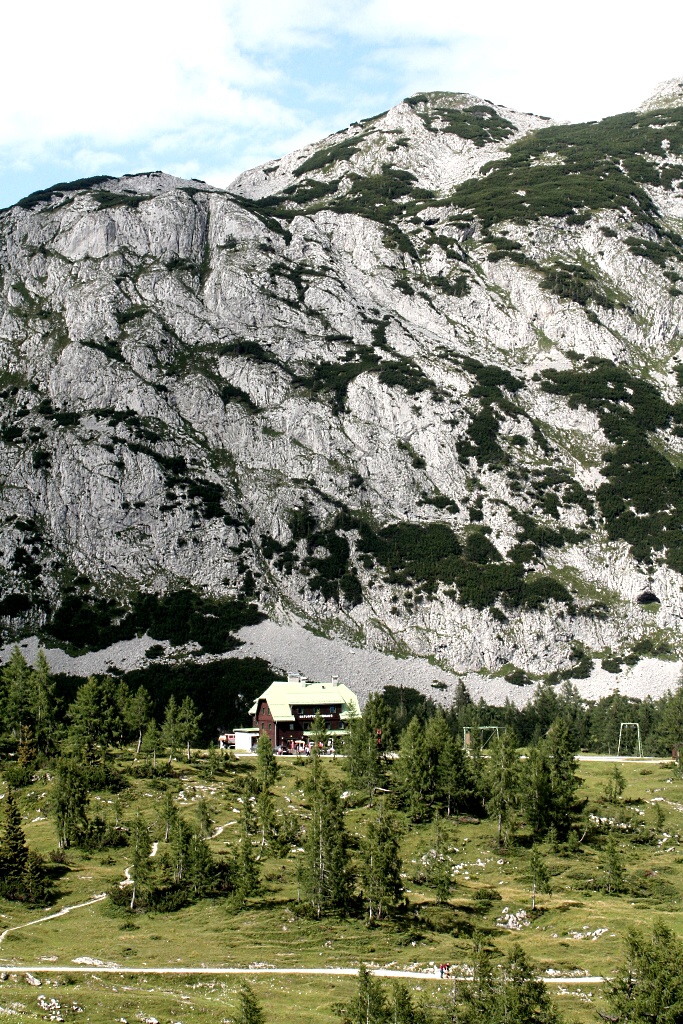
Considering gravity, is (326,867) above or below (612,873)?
above

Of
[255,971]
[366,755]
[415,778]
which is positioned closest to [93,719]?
[366,755]

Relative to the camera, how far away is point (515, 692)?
180 meters

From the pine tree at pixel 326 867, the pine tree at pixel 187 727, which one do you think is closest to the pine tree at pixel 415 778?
the pine tree at pixel 326 867

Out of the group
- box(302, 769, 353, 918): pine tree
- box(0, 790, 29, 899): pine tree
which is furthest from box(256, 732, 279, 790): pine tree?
box(0, 790, 29, 899): pine tree

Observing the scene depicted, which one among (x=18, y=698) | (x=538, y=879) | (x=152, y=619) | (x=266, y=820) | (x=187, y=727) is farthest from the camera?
(x=152, y=619)

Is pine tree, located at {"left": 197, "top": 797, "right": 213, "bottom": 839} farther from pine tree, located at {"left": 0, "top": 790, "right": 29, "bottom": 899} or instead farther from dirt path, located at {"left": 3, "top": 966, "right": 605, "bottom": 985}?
dirt path, located at {"left": 3, "top": 966, "right": 605, "bottom": 985}

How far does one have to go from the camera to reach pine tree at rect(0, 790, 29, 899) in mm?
67125

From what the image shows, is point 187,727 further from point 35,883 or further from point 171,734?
point 35,883

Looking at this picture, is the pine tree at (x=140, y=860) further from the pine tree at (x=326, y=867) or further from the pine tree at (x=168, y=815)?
the pine tree at (x=326, y=867)

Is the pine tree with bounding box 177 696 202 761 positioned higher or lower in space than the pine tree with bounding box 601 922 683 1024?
higher

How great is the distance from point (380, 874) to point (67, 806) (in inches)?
1108

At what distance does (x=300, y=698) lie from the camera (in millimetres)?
133000

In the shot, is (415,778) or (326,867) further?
(415,778)

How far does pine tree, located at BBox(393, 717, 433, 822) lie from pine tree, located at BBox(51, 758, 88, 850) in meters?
32.1
